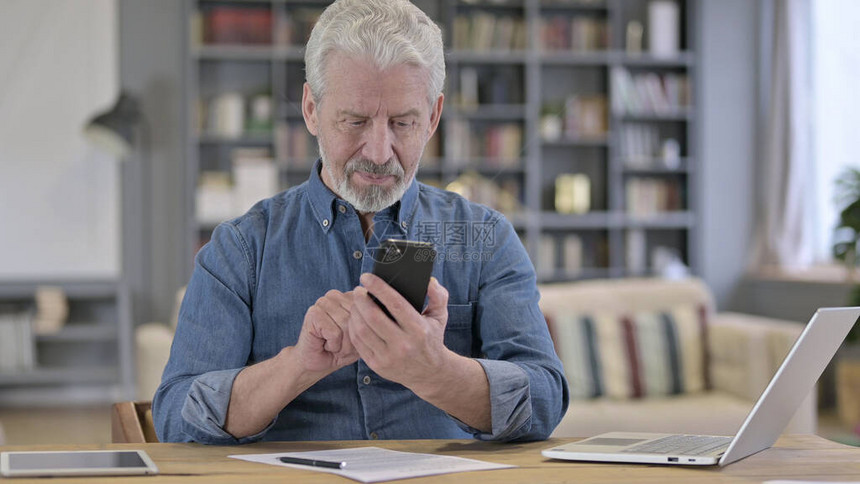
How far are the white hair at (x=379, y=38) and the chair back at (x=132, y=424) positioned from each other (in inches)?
19.8

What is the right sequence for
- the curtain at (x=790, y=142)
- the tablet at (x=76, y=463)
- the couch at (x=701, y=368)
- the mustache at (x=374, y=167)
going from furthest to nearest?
1. the curtain at (x=790, y=142)
2. the couch at (x=701, y=368)
3. the mustache at (x=374, y=167)
4. the tablet at (x=76, y=463)

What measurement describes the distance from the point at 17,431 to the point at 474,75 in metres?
3.10

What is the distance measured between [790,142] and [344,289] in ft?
16.2

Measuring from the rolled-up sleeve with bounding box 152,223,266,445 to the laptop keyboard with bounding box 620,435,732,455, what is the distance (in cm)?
48

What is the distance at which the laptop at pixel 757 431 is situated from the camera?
3.56 feet

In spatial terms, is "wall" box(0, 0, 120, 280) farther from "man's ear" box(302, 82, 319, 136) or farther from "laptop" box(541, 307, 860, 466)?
"laptop" box(541, 307, 860, 466)

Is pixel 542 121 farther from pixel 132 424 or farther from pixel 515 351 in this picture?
pixel 132 424

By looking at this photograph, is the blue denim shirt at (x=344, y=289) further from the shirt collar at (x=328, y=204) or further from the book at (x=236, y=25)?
the book at (x=236, y=25)

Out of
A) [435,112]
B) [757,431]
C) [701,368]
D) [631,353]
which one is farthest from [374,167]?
[701,368]

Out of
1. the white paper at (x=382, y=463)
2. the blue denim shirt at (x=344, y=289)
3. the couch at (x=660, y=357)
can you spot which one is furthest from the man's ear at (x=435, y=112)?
the couch at (x=660, y=357)

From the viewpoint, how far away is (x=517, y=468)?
1077mm

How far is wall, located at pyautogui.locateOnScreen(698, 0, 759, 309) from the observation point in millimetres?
6223

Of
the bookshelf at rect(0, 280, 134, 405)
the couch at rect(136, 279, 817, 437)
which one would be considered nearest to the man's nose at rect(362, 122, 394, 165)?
the couch at rect(136, 279, 817, 437)

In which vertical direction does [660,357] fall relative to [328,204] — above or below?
below
